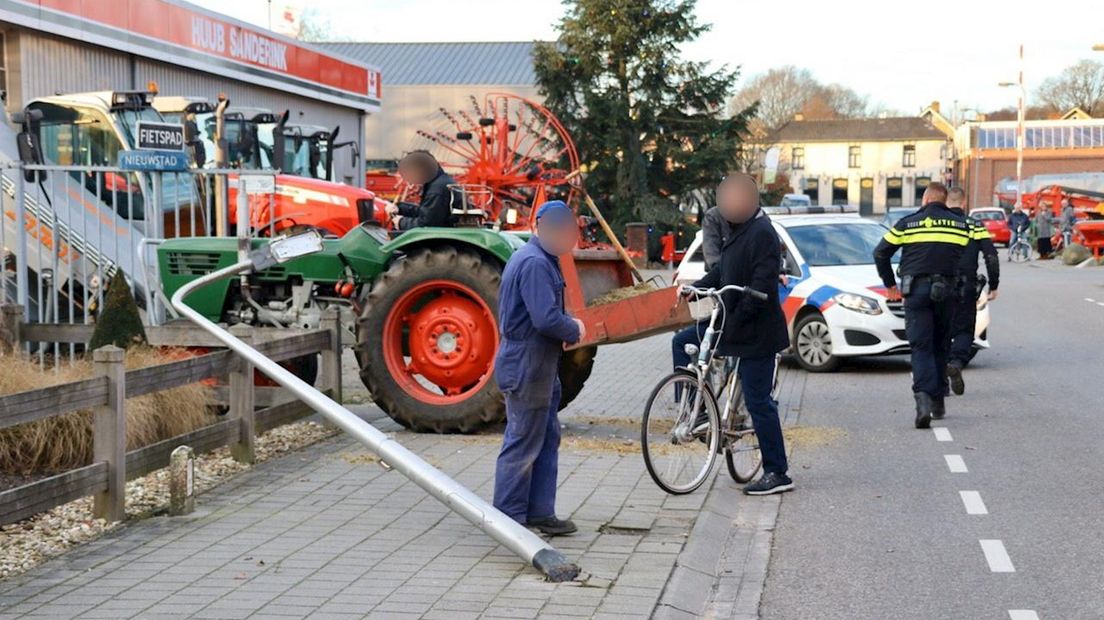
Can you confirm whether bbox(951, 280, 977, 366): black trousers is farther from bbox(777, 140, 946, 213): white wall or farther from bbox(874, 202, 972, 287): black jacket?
bbox(777, 140, 946, 213): white wall

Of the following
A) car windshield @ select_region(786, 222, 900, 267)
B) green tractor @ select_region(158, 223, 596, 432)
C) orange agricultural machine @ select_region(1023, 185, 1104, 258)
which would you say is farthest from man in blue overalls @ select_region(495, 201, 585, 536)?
orange agricultural machine @ select_region(1023, 185, 1104, 258)

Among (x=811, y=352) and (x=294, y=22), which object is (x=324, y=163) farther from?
(x=294, y=22)

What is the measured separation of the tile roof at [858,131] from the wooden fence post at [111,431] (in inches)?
4316

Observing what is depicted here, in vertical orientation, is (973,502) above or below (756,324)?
below

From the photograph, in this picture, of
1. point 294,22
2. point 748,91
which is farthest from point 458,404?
point 748,91

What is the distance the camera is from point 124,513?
7.52 meters

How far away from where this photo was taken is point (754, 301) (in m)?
8.67

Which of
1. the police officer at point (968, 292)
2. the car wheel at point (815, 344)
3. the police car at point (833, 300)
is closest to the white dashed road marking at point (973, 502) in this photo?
the police officer at point (968, 292)

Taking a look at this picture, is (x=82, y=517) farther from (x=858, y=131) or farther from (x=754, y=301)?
(x=858, y=131)

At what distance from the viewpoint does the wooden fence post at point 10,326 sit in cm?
1018

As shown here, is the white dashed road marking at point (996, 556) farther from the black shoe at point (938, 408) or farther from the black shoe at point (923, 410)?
the black shoe at point (938, 408)

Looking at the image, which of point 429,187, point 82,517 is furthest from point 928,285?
point 82,517

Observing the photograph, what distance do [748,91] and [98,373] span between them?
3421 inches

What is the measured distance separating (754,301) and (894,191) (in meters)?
111
